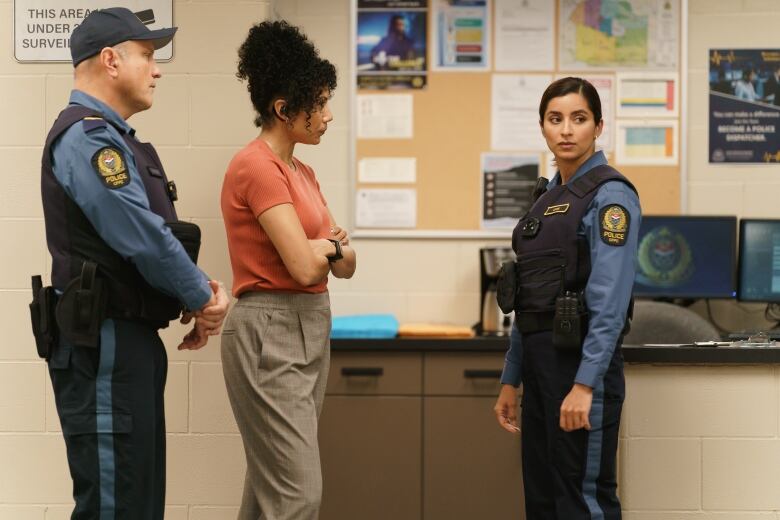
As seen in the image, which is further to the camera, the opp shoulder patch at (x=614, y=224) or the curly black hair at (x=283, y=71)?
the curly black hair at (x=283, y=71)

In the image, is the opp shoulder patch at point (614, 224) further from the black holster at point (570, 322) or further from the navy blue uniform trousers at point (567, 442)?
the navy blue uniform trousers at point (567, 442)

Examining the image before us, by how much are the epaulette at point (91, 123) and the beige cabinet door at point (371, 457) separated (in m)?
1.64

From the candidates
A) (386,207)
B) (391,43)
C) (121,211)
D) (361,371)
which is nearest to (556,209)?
(121,211)

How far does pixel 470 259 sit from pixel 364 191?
0.52m

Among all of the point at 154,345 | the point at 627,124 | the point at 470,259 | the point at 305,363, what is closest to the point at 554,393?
the point at 305,363

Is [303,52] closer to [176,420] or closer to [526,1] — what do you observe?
[176,420]

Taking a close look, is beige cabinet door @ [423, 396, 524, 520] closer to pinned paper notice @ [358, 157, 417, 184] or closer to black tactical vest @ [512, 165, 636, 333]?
pinned paper notice @ [358, 157, 417, 184]

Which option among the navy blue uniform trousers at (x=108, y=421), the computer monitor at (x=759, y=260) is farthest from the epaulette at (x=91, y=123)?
the computer monitor at (x=759, y=260)

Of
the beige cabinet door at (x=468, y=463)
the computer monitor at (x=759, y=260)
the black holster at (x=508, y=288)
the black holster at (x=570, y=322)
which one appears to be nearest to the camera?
the black holster at (x=570, y=322)

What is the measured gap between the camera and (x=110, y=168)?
6.07 ft

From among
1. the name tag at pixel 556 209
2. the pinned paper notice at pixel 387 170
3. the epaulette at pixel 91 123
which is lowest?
the name tag at pixel 556 209

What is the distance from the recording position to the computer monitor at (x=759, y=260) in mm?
3533

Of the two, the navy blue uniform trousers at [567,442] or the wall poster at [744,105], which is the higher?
the wall poster at [744,105]

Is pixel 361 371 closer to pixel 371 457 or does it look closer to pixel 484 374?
pixel 371 457
